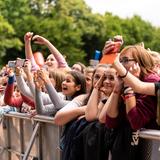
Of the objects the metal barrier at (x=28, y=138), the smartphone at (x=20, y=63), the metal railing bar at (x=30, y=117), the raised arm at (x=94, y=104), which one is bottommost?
the metal barrier at (x=28, y=138)

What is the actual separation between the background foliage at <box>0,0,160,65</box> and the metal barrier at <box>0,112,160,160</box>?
54692 mm

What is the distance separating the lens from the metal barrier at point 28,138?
6.87 meters

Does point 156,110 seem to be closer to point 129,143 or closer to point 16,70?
point 129,143

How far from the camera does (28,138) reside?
7668mm

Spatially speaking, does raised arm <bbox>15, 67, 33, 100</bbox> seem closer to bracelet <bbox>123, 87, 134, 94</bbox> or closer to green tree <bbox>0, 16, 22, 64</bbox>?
bracelet <bbox>123, 87, 134, 94</bbox>

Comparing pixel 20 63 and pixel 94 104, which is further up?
pixel 20 63

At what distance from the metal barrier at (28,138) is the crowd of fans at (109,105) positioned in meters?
0.20

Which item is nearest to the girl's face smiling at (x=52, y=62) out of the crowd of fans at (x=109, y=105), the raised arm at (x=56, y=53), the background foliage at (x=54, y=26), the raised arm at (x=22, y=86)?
the raised arm at (x=56, y=53)

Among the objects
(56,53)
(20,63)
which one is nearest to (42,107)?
(20,63)

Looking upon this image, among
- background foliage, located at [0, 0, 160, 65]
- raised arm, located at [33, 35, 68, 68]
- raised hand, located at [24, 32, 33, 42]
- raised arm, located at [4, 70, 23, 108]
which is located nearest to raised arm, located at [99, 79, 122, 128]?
raised arm, located at [4, 70, 23, 108]

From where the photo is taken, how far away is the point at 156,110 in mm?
4836

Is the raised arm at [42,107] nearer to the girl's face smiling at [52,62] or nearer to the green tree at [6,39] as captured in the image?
the girl's face smiling at [52,62]

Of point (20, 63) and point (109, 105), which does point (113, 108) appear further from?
point (20, 63)

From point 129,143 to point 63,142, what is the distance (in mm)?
1470
